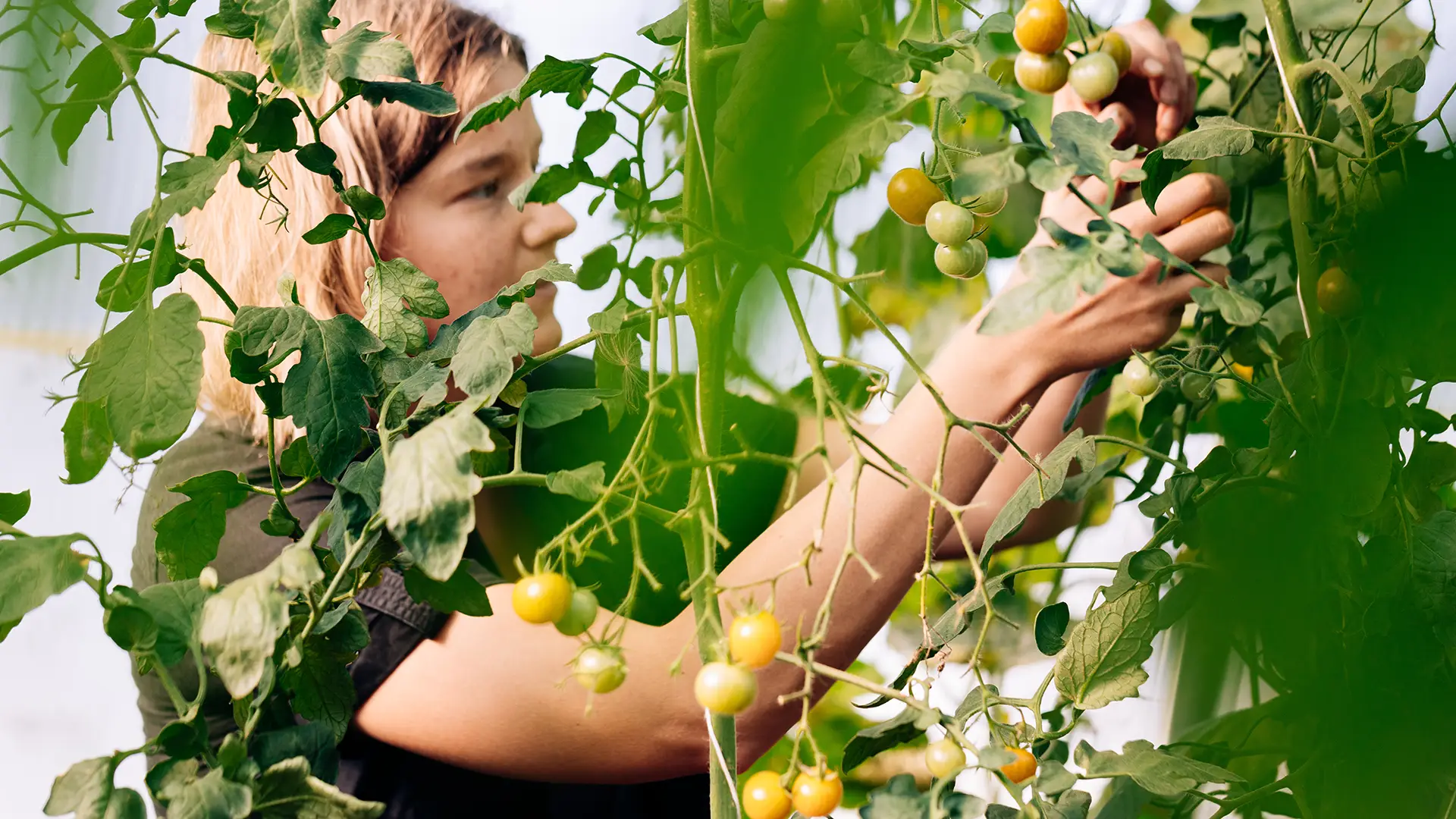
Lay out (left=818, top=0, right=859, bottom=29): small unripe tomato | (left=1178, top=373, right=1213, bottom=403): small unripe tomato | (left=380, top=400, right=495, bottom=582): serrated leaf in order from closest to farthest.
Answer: (left=380, top=400, right=495, bottom=582): serrated leaf → (left=818, top=0, right=859, bottom=29): small unripe tomato → (left=1178, top=373, right=1213, bottom=403): small unripe tomato

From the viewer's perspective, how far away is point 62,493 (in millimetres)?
1045

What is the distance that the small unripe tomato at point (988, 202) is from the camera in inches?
16.8

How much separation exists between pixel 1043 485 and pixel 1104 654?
0.23 ft

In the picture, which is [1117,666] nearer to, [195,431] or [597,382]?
[597,382]

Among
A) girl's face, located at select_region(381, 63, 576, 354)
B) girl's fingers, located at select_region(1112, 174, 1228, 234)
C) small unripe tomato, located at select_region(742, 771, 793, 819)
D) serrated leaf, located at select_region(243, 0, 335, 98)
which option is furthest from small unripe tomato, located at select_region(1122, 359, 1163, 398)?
girl's face, located at select_region(381, 63, 576, 354)

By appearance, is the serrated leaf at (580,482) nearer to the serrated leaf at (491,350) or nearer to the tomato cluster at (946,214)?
the serrated leaf at (491,350)

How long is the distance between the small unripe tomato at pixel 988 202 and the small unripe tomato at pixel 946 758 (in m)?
0.20

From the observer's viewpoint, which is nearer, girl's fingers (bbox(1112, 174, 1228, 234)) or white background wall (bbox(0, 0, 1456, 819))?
white background wall (bbox(0, 0, 1456, 819))

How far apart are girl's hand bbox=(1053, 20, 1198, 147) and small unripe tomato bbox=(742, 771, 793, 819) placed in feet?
1.54

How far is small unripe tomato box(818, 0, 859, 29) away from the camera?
1.40 ft

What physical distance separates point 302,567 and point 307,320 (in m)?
0.11

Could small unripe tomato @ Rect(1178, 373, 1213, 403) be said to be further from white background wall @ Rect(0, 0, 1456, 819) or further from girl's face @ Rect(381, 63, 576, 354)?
girl's face @ Rect(381, 63, 576, 354)

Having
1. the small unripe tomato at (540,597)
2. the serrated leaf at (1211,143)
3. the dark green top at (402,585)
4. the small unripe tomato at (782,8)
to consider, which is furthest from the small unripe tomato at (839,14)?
the dark green top at (402,585)

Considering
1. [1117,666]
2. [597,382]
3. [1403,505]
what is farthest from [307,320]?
[1403,505]
